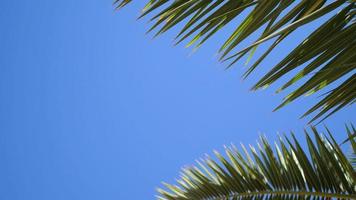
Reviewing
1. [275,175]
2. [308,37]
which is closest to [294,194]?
[275,175]

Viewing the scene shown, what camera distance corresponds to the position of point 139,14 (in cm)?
179

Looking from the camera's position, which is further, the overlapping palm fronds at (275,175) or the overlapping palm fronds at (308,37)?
the overlapping palm fronds at (275,175)

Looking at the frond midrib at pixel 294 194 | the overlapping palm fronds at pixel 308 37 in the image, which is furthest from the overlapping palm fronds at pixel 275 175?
the overlapping palm fronds at pixel 308 37

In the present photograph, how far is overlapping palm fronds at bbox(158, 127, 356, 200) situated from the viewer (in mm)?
2197

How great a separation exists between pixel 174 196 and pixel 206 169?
0.89 ft

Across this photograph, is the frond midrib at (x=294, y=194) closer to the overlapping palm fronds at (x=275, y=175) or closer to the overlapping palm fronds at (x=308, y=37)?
the overlapping palm fronds at (x=275, y=175)

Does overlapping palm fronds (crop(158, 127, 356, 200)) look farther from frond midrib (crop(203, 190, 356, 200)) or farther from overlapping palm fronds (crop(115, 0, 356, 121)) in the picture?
overlapping palm fronds (crop(115, 0, 356, 121))

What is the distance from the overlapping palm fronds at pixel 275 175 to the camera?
7.21 ft

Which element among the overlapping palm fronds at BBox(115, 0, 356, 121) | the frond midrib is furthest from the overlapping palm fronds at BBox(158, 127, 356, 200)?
the overlapping palm fronds at BBox(115, 0, 356, 121)

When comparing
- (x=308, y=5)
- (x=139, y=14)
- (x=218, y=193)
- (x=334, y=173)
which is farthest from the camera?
(x=218, y=193)

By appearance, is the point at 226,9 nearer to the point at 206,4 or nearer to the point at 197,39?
the point at 206,4

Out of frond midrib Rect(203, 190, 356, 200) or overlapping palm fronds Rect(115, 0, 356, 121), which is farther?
frond midrib Rect(203, 190, 356, 200)

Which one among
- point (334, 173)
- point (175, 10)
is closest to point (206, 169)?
point (334, 173)

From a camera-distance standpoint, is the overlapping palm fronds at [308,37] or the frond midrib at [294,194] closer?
the overlapping palm fronds at [308,37]
